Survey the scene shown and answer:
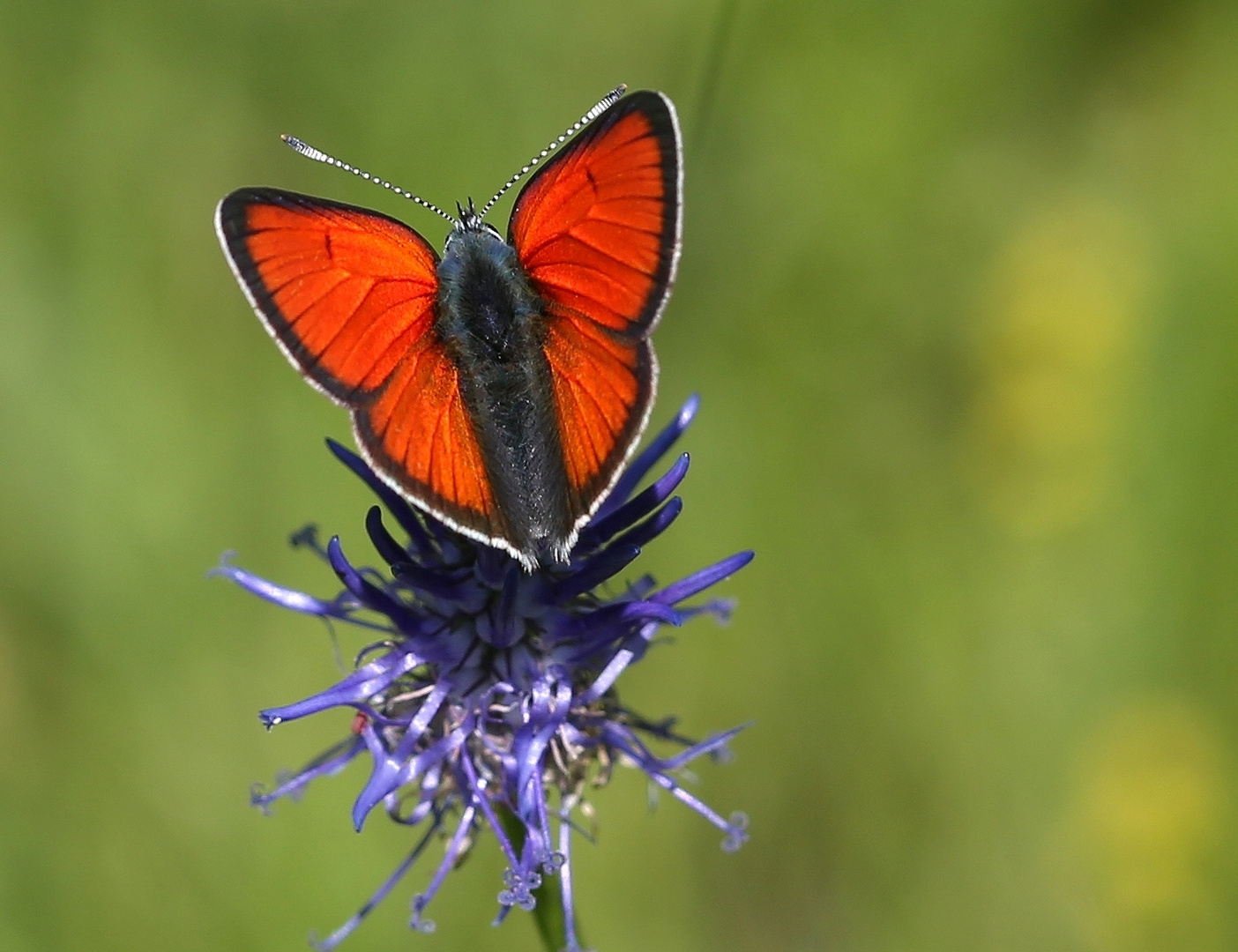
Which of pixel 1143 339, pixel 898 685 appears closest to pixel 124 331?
pixel 898 685

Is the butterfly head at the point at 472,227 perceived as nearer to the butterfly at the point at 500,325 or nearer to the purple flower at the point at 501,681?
the butterfly at the point at 500,325

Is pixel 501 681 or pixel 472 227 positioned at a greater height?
pixel 472 227

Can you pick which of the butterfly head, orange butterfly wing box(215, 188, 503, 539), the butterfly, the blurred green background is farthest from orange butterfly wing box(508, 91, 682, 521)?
the blurred green background

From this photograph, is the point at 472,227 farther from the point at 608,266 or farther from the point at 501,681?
the point at 501,681

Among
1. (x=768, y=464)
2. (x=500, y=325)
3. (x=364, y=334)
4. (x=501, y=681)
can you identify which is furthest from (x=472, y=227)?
(x=768, y=464)

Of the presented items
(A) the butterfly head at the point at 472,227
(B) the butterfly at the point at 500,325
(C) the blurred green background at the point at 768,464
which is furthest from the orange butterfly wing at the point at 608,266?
(C) the blurred green background at the point at 768,464

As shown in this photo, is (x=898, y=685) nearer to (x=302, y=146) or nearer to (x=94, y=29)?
(x=302, y=146)

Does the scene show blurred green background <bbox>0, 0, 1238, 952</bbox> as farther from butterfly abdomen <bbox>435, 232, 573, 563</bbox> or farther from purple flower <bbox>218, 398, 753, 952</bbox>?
butterfly abdomen <bbox>435, 232, 573, 563</bbox>

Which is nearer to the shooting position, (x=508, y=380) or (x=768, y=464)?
(x=508, y=380)
